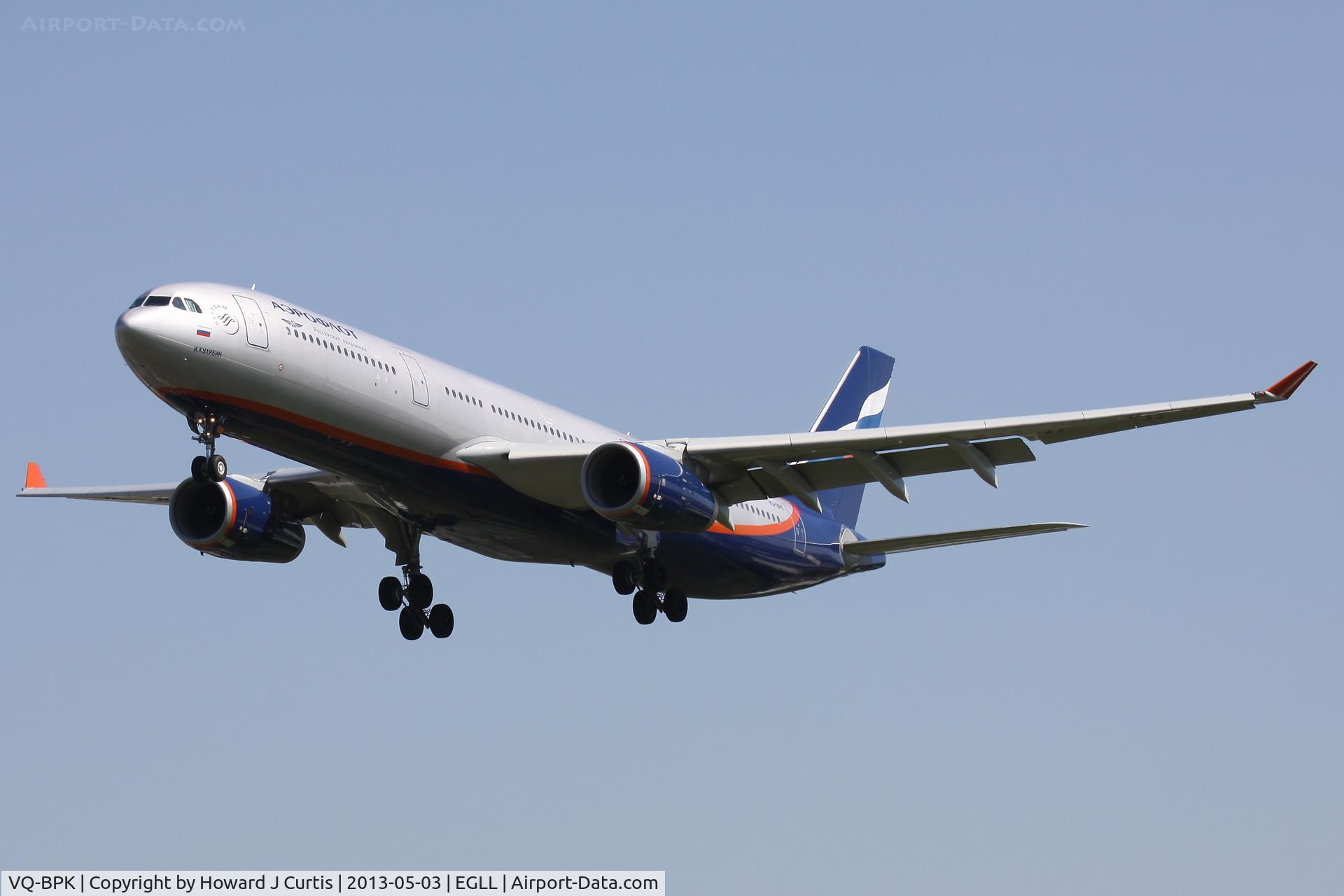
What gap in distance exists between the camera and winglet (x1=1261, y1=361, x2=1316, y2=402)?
25766mm

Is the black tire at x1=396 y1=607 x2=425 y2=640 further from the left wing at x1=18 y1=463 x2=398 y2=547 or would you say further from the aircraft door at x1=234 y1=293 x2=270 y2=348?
the aircraft door at x1=234 y1=293 x2=270 y2=348

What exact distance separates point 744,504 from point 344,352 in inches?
405

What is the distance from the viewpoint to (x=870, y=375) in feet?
147

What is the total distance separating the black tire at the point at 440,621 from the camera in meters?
36.6

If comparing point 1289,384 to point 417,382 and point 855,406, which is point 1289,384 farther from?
point 855,406

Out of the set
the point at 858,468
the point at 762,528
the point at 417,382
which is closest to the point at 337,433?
the point at 417,382

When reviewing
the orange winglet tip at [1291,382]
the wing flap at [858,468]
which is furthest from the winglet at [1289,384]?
the wing flap at [858,468]

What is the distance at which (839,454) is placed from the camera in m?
31.6

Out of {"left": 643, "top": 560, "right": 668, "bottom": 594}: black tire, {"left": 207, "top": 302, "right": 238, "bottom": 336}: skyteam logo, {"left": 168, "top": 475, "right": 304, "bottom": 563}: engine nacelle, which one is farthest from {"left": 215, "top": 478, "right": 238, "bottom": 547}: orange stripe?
{"left": 643, "top": 560, "right": 668, "bottom": 594}: black tire

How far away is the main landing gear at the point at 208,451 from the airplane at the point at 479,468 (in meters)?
0.03

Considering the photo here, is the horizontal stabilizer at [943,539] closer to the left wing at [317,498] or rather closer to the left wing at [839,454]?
the left wing at [839,454]

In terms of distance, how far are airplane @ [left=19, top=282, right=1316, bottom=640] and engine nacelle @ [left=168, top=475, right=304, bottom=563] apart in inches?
1.5

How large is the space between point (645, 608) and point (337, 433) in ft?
27.3

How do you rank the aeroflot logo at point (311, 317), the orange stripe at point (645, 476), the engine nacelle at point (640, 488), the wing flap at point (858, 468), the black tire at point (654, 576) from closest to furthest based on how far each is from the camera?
the aeroflot logo at point (311, 317) < the orange stripe at point (645, 476) < the engine nacelle at point (640, 488) < the wing flap at point (858, 468) < the black tire at point (654, 576)
